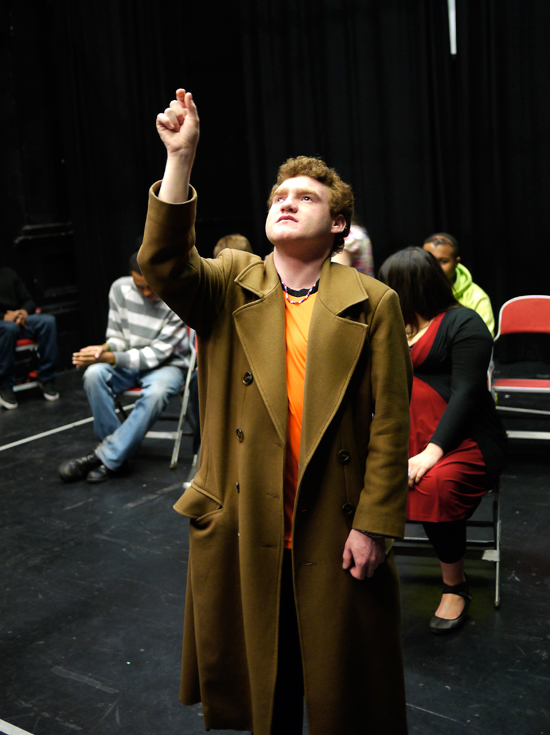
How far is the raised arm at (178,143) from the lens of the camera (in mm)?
1249

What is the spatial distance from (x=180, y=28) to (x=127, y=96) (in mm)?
892

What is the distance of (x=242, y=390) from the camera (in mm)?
1448

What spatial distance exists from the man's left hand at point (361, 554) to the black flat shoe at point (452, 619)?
1153mm

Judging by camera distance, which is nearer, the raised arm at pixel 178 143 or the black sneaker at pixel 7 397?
the raised arm at pixel 178 143

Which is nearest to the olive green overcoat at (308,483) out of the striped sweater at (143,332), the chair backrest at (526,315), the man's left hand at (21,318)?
the striped sweater at (143,332)

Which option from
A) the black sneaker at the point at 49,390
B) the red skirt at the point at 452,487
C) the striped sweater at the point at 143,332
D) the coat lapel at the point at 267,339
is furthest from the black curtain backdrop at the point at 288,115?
the coat lapel at the point at 267,339

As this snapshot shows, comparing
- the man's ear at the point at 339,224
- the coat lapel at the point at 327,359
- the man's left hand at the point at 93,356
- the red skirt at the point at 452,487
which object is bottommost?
the red skirt at the point at 452,487

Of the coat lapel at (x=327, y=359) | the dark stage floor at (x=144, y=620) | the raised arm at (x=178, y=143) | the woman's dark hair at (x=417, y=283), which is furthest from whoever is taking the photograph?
the woman's dark hair at (x=417, y=283)

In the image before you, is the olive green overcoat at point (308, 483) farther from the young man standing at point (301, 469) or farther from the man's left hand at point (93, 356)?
the man's left hand at point (93, 356)

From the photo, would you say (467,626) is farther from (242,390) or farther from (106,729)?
(242,390)

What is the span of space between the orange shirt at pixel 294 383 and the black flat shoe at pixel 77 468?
2798 millimetres

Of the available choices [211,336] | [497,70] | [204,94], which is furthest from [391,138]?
[211,336]

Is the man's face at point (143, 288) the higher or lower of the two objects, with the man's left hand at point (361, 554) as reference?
higher

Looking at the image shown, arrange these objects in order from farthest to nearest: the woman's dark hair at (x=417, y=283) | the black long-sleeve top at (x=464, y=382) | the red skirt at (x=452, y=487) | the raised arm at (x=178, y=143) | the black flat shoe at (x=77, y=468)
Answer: the black flat shoe at (x=77, y=468)
the woman's dark hair at (x=417, y=283)
the black long-sleeve top at (x=464, y=382)
the red skirt at (x=452, y=487)
the raised arm at (x=178, y=143)
